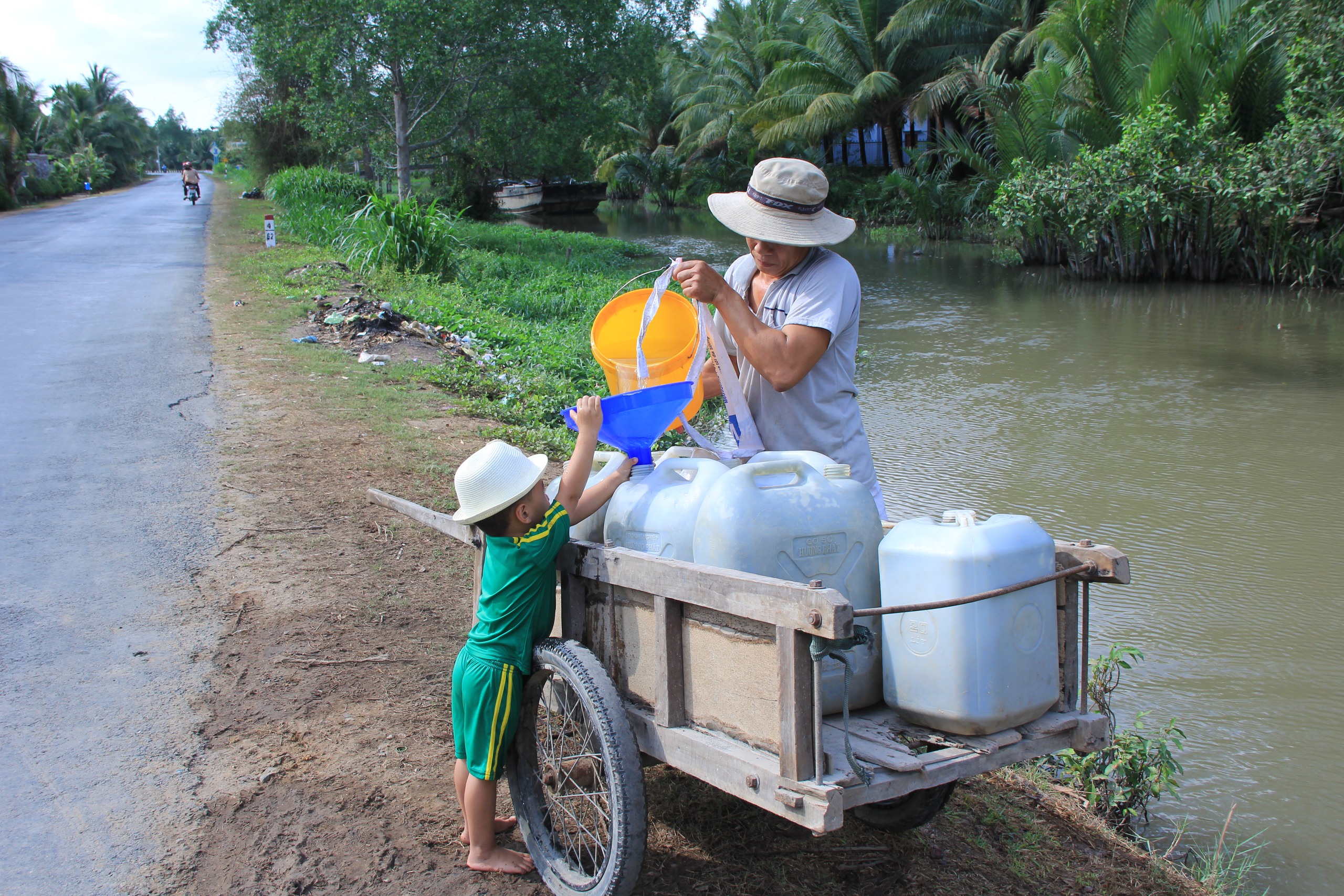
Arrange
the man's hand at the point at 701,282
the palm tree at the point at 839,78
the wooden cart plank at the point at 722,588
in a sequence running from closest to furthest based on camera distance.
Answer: the wooden cart plank at the point at 722,588 < the man's hand at the point at 701,282 < the palm tree at the point at 839,78

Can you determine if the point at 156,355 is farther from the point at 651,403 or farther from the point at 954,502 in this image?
the point at 651,403

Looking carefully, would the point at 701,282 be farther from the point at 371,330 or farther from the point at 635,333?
the point at 371,330

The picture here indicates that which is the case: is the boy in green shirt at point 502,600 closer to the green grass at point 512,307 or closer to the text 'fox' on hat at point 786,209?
the text 'fox' on hat at point 786,209

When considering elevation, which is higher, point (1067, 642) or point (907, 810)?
point (1067, 642)

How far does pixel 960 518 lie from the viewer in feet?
7.02

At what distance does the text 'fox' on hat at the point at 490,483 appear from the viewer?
7.73 ft

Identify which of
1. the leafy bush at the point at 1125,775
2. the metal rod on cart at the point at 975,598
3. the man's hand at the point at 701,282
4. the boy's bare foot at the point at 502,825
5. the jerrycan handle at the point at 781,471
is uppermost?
the man's hand at the point at 701,282

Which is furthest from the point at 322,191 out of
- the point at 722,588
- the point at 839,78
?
the point at 722,588

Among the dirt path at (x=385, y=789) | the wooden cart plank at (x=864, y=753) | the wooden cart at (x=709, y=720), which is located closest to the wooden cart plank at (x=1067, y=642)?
the wooden cart at (x=709, y=720)

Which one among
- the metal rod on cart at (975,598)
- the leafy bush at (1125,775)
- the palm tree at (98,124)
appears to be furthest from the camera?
the palm tree at (98,124)

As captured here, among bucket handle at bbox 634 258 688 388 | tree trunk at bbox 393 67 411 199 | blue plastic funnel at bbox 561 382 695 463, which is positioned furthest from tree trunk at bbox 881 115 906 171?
blue plastic funnel at bbox 561 382 695 463

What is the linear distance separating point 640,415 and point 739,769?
0.98 m

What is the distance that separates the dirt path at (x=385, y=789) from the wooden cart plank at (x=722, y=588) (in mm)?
836

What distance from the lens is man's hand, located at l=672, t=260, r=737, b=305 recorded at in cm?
264
